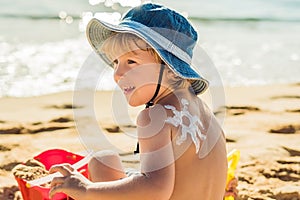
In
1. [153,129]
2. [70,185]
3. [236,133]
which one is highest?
[153,129]

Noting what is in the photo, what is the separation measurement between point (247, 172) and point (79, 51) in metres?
2.31

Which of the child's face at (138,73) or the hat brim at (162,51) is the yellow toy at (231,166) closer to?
the hat brim at (162,51)

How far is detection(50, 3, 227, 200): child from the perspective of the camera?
69.1 inches

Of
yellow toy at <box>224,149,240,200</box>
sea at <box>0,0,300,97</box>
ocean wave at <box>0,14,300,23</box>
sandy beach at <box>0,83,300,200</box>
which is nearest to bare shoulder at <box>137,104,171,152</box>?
yellow toy at <box>224,149,240,200</box>

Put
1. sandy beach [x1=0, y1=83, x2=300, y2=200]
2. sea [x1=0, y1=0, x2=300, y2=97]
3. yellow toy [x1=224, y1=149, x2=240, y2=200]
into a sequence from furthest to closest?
sea [x1=0, y1=0, x2=300, y2=97] < sandy beach [x1=0, y1=83, x2=300, y2=200] < yellow toy [x1=224, y1=149, x2=240, y2=200]

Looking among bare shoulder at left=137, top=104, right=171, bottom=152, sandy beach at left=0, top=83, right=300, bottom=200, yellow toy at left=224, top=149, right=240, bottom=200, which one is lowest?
sandy beach at left=0, top=83, right=300, bottom=200

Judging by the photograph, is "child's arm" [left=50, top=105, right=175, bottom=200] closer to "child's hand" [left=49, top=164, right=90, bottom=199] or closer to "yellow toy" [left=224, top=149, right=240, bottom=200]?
"child's hand" [left=49, top=164, right=90, bottom=199]

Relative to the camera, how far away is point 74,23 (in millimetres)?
5762

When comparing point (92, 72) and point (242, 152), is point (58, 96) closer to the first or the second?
point (92, 72)

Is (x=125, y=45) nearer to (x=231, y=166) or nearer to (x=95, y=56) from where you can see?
(x=231, y=166)

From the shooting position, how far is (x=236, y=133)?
330 cm

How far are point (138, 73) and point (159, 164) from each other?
29 cm

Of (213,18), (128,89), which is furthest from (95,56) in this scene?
(213,18)

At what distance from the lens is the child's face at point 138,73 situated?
6.15ft
